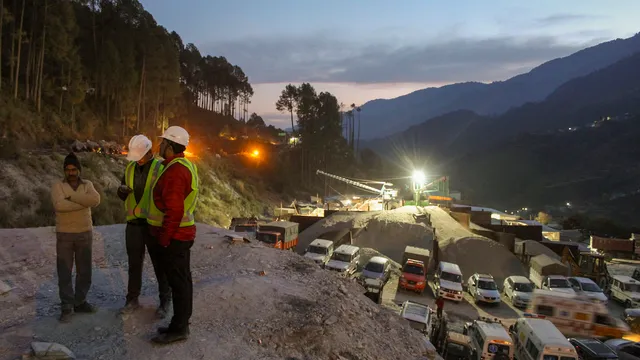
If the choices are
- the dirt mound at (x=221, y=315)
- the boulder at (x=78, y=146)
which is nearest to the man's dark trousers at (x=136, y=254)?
the dirt mound at (x=221, y=315)

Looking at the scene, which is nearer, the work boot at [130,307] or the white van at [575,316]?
the work boot at [130,307]

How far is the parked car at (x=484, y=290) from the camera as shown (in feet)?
66.5

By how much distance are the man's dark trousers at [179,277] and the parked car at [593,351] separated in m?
13.1

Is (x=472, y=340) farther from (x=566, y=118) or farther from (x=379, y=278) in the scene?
(x=566, y=118)

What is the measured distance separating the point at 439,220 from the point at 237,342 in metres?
31.0

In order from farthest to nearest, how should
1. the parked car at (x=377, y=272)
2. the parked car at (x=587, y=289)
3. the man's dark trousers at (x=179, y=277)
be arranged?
the parked car at (x=587, y=289)
the parked car at (x=377, y=272)
the man's dark trousers at (x=179, y=277)

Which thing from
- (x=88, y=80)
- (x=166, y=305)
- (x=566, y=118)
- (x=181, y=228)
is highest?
(x=566, y=118)

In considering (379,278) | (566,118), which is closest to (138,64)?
(379,278)

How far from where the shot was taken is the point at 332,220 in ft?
108

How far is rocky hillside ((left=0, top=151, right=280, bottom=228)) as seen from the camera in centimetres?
1858

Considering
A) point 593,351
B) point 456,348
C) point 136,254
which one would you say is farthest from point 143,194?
point 593,351

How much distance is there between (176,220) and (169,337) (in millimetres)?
1434

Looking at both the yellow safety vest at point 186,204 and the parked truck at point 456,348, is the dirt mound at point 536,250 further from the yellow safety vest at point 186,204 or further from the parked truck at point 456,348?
the yellow safety vest at point 186,204

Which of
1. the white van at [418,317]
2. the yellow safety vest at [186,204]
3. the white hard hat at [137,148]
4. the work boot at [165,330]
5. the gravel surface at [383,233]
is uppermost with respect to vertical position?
the white hard hat at [137,148]
